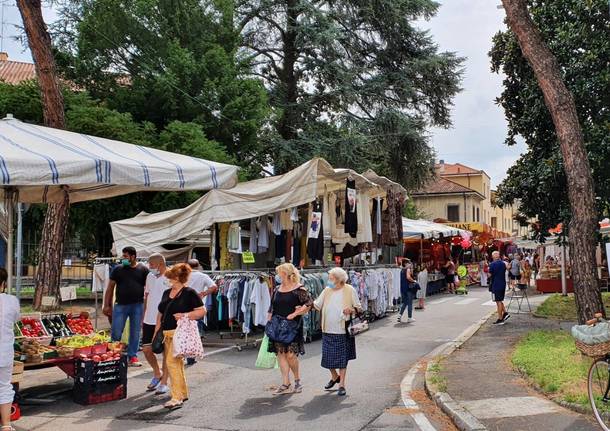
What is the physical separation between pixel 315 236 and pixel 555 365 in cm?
648

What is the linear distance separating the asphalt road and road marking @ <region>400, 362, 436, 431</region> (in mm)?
82

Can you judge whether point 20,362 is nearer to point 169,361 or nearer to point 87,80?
point 169,361

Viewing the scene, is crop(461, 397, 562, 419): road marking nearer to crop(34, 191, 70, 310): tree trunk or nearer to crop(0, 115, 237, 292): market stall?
crop(0, 115, 237, 292): market stall

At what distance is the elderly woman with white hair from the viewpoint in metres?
8.55

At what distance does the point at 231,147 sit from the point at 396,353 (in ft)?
48.4

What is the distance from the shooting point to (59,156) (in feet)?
24.5

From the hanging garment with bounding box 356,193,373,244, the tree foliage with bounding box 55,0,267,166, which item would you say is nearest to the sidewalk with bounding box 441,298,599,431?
the hanging garment with bounding box 356,193,373,244

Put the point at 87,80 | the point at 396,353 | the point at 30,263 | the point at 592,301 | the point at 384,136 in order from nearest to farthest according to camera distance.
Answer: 1. the point at 592,301
2. the point at 396,353
3. the point at 30,263
4. the point at 87,80
5. the point at 384,136

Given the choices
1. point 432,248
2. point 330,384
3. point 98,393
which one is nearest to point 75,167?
point 98,393

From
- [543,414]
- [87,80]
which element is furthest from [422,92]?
[543,414]

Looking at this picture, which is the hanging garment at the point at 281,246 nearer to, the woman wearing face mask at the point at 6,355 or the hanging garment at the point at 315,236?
the hanging garment at the point at 315,236

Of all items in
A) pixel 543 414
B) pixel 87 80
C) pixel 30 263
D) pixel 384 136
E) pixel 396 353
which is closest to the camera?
pixel 543 414

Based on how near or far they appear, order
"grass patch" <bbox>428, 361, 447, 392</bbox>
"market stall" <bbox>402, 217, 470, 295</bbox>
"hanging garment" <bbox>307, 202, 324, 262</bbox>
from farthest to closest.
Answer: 1. "market stall" <bbox>402, 217, 470, 295</bbox>
2. "hanging garment" <bbox>307, 202, 324, 262</bbox>
3. "grass patch" <bbox>428, 361, 447, 392</bbox>

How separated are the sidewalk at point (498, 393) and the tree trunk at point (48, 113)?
377 inches
